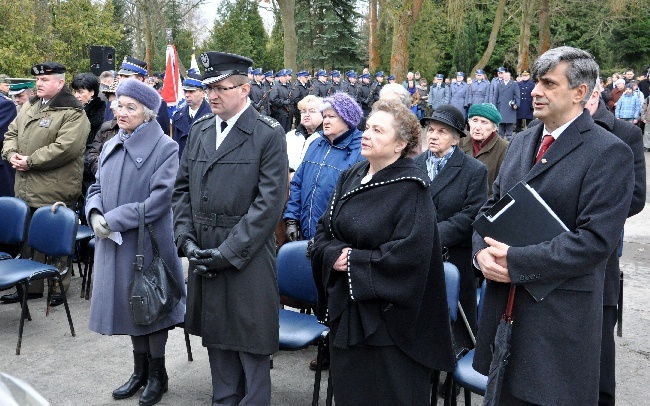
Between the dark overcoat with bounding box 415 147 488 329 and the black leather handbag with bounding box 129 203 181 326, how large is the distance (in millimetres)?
1792

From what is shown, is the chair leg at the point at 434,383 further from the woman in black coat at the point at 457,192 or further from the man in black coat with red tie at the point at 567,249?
the man in black coat with red tie at the point at 567,249

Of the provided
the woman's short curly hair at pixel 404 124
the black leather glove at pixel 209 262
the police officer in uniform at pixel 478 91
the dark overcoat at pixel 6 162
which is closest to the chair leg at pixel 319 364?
the black leather glove at pixel 209 262

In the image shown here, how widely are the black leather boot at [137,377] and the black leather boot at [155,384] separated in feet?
0.25

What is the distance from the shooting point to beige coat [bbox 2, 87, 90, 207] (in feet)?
19.8

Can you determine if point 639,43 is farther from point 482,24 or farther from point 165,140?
point 165,140

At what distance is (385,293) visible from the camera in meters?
3.10

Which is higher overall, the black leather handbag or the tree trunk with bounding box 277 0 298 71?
the tree trunk with bounding box 277 0 298 71

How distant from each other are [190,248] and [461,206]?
181cm

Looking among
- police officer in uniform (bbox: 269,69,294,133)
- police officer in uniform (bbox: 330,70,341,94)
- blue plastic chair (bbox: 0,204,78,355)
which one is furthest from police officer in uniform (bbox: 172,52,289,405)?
police officer in uniform (bbox: 330,70,341,94)

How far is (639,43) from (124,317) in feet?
127

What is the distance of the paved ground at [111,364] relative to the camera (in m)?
4.41

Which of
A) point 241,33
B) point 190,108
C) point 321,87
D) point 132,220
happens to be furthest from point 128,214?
point 241,33

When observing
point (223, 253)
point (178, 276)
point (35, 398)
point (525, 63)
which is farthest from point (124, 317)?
point (525, 63)

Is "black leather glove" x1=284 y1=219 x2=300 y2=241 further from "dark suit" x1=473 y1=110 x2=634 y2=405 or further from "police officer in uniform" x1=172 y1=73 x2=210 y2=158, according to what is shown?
"police officer in uniform" x1=172 y1=73 x2=210 y2=158
